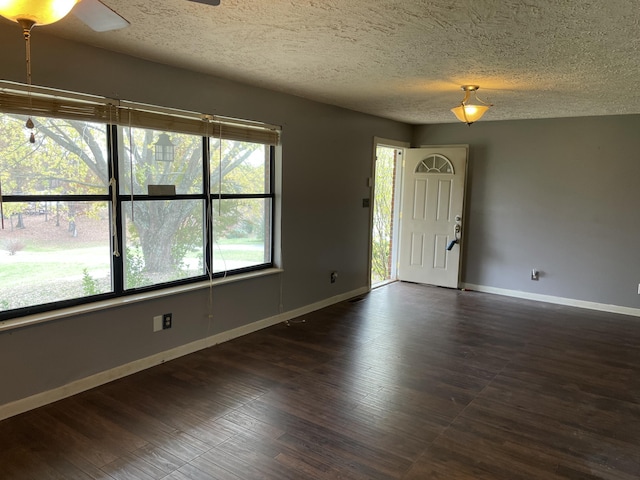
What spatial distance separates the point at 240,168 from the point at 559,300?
13.8ft

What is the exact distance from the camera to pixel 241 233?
13.6 feet

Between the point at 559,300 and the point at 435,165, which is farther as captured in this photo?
the point at 435,165

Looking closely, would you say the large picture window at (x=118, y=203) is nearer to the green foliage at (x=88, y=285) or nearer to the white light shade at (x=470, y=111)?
the green foliage at (x=88, y=285)

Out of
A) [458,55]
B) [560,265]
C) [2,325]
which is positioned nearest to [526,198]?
[560,265]

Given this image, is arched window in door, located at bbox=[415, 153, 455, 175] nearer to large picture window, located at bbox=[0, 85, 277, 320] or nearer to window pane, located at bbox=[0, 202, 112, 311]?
large picture window, located at bbox=[0, 85, 277, 320]

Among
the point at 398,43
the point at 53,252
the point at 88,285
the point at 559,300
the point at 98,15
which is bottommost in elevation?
the point at 559,300

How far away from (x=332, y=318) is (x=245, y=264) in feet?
3.73

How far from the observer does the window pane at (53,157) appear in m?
2.59

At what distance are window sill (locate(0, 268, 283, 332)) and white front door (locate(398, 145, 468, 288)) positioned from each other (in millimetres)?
2906

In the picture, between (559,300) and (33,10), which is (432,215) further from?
(33,10)

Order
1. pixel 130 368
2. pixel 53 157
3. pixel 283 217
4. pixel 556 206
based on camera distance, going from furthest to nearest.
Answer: pixel 556 206 < pixel 283 217 < pixel 130 368 < pixel 53 157

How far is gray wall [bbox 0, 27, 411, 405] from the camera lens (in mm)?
2705

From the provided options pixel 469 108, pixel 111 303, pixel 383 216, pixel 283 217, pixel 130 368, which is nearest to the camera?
pixel 111 303

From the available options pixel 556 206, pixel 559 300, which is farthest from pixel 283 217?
pixel 559 300
